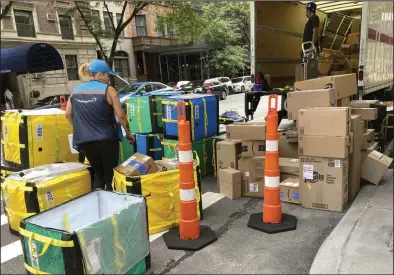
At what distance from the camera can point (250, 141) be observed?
479cm

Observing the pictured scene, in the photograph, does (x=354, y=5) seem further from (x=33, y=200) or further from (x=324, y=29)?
(x=33, y=200)

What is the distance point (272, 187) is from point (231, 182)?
3.48ft

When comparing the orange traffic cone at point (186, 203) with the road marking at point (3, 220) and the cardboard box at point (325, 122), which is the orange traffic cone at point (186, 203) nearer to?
the cardboard box at point (325, 122)

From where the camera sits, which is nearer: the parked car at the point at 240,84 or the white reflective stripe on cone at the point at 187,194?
the white reflective stripe on cone at the point at 187,194

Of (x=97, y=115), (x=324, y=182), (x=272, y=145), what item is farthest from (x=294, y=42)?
(x=97, y=115)

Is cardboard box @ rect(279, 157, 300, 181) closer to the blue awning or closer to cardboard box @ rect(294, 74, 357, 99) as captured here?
cardboard box @ rect(294, 74, 357, 99)

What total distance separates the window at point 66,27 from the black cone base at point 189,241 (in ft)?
81.6

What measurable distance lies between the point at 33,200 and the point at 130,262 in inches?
59.5

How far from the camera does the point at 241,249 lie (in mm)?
3322

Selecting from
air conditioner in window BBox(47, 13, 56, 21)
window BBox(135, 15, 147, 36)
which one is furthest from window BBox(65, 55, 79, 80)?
window BBox(135, 15, 147, 36)

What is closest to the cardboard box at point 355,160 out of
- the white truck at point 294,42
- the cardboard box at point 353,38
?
the white truck at point 294,42

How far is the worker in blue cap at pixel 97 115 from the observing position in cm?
381

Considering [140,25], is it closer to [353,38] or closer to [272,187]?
[353,38]

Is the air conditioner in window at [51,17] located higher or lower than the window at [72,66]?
higher
